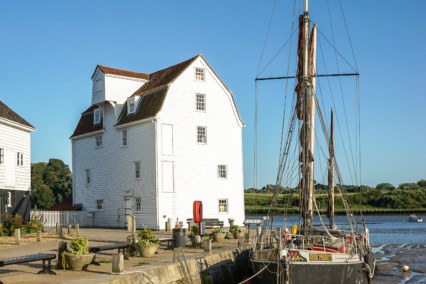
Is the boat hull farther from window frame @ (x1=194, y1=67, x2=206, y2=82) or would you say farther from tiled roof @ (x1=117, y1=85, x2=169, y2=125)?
window frame @ (x1=194, y1=67, x2=206, y2=82)


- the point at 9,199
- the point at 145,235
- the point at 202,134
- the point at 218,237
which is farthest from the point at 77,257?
the point at 202,134

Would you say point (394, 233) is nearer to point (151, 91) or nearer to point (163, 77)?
point (163, 77)

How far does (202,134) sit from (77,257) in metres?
26.1

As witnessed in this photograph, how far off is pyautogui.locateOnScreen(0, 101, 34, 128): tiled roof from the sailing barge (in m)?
22.3

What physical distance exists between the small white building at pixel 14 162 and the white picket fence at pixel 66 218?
6153 mm

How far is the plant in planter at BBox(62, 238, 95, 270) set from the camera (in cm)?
1777

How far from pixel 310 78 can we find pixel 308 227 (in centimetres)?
608

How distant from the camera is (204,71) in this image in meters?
43.5

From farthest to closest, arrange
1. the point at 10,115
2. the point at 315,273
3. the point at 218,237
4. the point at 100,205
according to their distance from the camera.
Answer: the point at 100,205 < the point at 10,115 < the point at 218,237 < the point at 315,273

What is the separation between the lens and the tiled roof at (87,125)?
48125 millimetres

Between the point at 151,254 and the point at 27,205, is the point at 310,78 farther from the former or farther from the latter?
the point at 27,205

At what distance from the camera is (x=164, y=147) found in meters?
40.6

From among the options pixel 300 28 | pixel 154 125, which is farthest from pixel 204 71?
pixel 300 28

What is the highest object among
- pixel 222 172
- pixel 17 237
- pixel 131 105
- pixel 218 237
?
pixel 131 105
